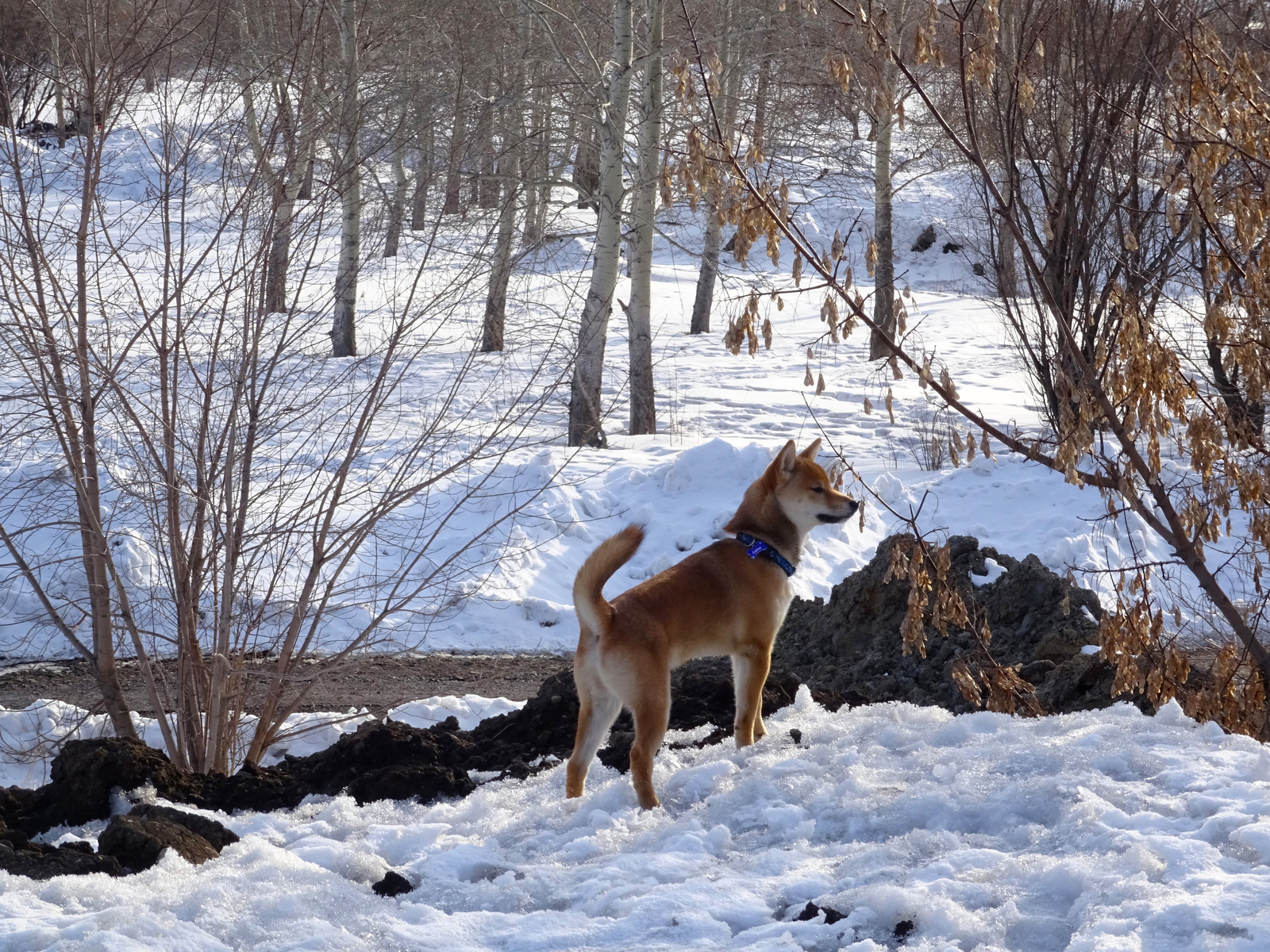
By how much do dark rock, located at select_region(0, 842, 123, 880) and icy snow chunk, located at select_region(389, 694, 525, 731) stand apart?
11.5 ft

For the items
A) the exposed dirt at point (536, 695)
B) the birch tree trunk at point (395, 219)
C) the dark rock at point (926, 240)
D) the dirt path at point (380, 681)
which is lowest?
the dirt path at point (380, 681)

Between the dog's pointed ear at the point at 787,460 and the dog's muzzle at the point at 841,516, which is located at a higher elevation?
the dog's pointed ear at the point at 787,460

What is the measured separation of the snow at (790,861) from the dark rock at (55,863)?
0.58 feet

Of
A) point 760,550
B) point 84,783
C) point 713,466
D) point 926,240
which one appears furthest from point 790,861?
point 926,240

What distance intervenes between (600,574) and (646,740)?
2.54ft

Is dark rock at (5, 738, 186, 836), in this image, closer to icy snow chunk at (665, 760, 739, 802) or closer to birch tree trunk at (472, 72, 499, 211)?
icy snow chunk at (665, 760, 739, 802)

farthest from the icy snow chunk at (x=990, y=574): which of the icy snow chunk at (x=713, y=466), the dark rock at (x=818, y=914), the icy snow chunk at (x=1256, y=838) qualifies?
the dark rock at (x=818, y=914)

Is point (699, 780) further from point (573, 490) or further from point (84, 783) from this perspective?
point (573, 490)

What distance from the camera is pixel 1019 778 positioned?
4.62 m

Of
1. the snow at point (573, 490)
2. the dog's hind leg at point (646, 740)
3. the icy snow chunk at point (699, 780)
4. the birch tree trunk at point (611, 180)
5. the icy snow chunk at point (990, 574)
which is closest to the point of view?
the dog's hind leg at point (646, 740)

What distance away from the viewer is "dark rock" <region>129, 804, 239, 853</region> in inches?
176

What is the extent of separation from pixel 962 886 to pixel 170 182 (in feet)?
17.1

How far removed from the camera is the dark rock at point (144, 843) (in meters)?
4.16

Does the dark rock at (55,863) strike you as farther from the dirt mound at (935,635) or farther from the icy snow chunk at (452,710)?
the dirt mound at (935,635)
